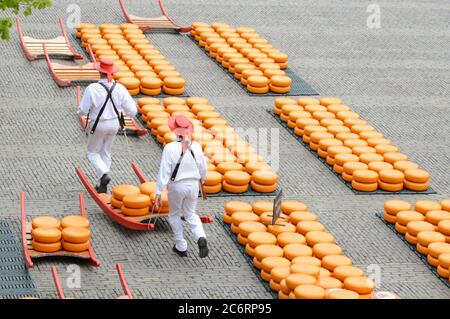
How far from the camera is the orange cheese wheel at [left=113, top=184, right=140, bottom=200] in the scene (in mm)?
16859

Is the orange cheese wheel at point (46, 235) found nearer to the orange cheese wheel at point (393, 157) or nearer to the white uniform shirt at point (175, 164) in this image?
the white uniform shirt at point (175, 164)

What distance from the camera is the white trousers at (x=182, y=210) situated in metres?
15.8

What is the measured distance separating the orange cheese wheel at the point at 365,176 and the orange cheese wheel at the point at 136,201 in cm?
392

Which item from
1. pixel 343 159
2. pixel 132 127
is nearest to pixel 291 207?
pixel 343 159

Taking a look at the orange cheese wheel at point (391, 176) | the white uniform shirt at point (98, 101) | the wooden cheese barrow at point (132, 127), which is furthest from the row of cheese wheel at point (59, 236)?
the orange cheese wheel at point (391, 176)

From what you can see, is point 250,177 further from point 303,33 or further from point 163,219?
point 303,33

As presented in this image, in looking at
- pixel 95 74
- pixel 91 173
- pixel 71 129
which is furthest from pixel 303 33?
pixel 91 173

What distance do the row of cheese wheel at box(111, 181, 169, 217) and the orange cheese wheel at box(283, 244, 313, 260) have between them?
6.67 ft

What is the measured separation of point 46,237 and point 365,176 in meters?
5.84

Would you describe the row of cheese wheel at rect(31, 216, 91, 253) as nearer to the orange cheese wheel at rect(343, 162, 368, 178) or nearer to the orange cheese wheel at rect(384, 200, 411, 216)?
the orange cheese wheel at rect(384, 200, 411, 216)

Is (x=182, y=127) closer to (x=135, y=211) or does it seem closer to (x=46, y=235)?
(x=135, y=211)

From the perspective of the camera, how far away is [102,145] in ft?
59.4

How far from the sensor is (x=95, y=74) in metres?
23.6
